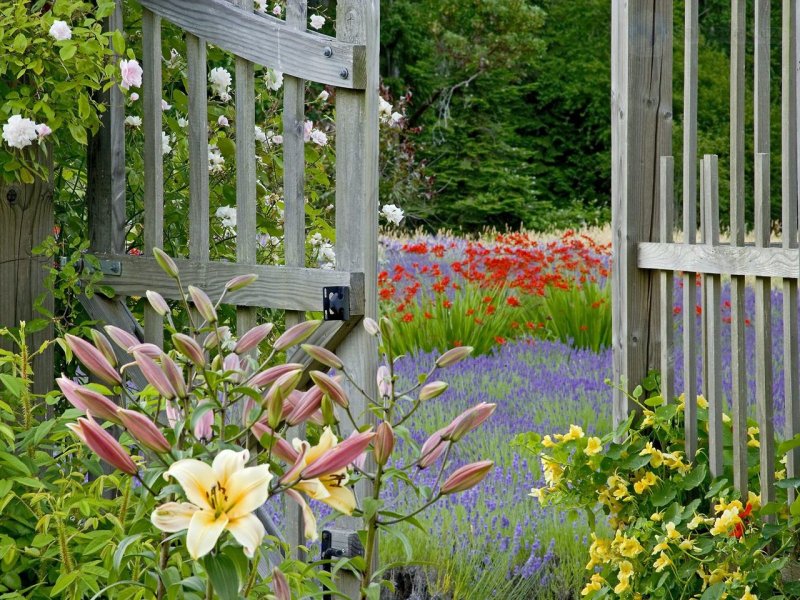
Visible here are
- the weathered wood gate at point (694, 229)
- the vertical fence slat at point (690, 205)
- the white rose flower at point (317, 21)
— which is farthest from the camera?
the white rose flower at point (317, 21)

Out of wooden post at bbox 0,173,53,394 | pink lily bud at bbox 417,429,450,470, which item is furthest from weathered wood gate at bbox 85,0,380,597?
pink lily bud at bbox 417,429,450,470

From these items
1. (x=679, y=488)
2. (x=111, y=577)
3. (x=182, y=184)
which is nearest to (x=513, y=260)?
(x=182, y=184)

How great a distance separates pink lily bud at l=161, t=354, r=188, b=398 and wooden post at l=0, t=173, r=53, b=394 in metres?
1.94

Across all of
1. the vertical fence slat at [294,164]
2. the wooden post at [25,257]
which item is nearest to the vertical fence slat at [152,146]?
the wooden post at [25,257]

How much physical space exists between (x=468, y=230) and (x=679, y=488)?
1654 cm

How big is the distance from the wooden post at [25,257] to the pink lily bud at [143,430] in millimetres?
2000

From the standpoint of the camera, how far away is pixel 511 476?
3682mm

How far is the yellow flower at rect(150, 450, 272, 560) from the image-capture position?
1.01 metres

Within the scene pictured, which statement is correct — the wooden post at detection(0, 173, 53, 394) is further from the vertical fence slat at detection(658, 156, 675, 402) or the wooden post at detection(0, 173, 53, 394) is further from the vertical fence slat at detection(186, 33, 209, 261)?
the vertical fence slat at detection(658, 156, 675, 402)

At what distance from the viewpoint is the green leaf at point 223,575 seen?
103 centimetres

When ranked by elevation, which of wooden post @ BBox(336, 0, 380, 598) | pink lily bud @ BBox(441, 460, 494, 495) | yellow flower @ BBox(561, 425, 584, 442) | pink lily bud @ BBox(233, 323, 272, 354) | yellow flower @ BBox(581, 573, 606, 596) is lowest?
yellow flower @ BBox(581, 573, 606, 596)

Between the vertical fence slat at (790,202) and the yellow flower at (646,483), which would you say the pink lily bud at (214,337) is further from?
the yellow flower at (646,483)

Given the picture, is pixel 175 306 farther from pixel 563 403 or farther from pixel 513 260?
pixel 513 260

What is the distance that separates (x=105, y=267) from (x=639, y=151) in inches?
63.8
